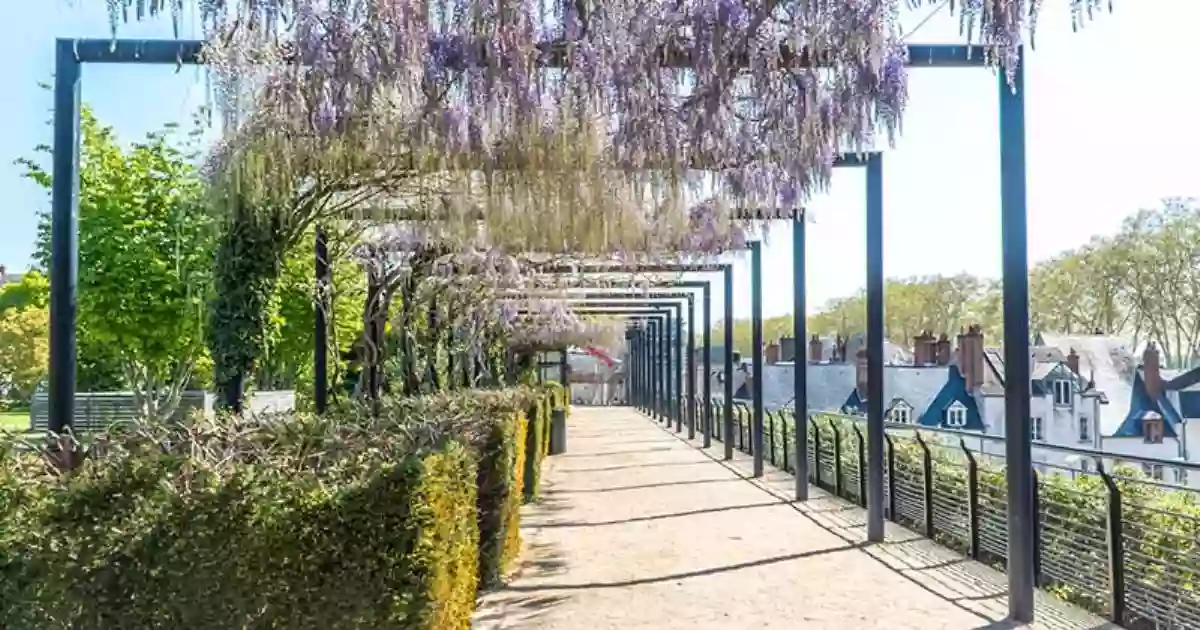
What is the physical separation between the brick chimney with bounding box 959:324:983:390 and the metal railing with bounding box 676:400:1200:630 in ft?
45.5

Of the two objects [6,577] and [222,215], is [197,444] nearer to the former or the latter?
[6,577]

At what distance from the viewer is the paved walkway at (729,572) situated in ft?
16.8

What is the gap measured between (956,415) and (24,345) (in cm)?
2718

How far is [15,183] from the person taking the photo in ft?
48.9

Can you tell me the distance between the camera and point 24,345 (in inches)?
1281

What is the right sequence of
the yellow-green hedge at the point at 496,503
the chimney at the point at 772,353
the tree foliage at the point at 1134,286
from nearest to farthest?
1. the yellow-green hedge at the point at 496,503
2. the tree foliage at the point at 1134,286
3. the chimney at the point at 772,353

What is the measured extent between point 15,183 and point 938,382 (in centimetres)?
1746

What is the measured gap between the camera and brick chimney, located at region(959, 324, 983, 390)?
21506mm

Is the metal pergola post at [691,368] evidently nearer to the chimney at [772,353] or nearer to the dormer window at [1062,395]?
the dormer window at [1062,395]

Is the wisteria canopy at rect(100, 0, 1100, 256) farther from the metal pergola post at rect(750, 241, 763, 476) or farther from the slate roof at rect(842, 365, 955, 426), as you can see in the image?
the slate roof at rect(842, 365, 955, 426)

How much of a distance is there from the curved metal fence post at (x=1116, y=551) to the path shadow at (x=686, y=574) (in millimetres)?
2243

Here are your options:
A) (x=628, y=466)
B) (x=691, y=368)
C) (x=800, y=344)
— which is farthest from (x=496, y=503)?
(x=691, y=368)

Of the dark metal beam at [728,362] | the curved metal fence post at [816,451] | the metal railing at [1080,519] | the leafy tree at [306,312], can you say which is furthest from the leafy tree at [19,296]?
the metal railing at [1080,519]

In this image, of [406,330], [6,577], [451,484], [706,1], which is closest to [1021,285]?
[706,1]
